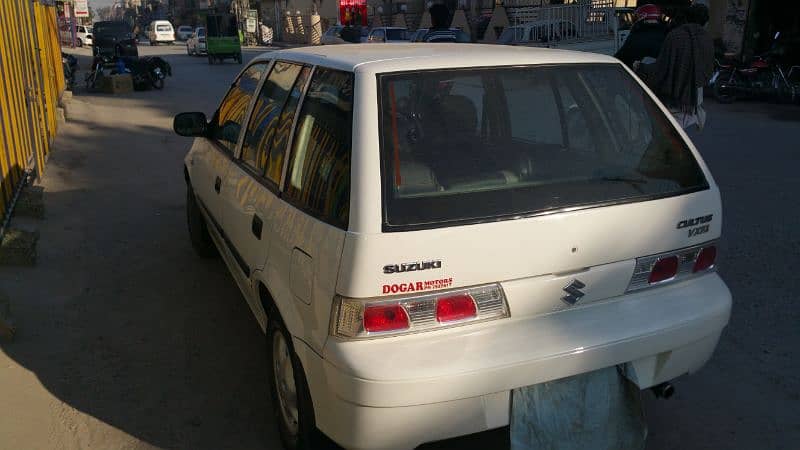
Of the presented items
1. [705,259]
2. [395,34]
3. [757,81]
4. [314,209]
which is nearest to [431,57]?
[314,209]

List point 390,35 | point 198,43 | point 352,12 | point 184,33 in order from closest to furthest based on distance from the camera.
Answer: point 390,35 < point 198,43 < point 352,12 < point 184,33

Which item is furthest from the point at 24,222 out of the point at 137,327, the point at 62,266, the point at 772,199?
the point at 772,199

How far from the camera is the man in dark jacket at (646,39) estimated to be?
7.33 m

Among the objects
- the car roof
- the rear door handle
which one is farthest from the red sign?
the rear door handle

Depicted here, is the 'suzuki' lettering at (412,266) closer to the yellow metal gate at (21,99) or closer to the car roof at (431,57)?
the car roof at (431,57)

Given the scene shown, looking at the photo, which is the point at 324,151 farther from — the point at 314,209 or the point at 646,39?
the point at 646,39

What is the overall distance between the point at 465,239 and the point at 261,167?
1405 millimetres

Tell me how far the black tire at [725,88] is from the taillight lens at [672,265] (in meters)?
13.7

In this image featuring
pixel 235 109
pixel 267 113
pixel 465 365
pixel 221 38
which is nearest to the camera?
pixel 465 365

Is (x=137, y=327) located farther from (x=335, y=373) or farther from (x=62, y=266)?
(x=335, y=373)

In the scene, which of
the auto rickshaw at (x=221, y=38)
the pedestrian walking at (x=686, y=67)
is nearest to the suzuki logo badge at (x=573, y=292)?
the pedestrian walking at (x=686, y=67)

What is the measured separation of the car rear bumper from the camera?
2416 mm

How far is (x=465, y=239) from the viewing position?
252cm

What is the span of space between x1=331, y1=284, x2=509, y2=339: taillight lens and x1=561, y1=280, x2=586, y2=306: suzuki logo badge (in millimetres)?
317
